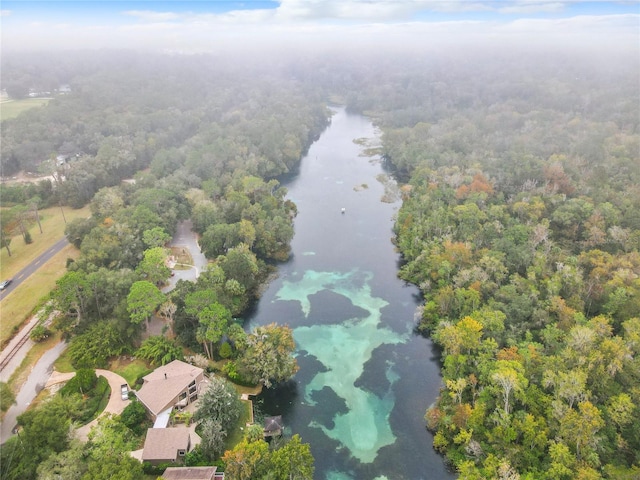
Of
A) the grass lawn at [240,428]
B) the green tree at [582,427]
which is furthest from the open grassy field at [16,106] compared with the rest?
the green tree at [582,427]

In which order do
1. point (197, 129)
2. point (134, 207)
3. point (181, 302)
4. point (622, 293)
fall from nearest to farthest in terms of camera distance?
point (622, 293)
point (181, 302)
point (134, 207)
point (197, 129)

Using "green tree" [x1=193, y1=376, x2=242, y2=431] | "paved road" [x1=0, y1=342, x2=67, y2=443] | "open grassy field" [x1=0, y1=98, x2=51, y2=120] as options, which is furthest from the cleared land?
"open grassy field" [x1=0, y1=98, x2=51, y2=120]

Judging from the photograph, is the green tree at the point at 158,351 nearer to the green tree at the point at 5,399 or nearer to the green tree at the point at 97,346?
the green tree at the point at 97,346

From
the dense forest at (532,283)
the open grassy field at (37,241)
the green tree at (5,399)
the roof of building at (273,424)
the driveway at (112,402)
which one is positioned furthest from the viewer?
the open grassy field at (37,241)

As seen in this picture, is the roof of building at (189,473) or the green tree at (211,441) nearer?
the roof of building at (189,473)

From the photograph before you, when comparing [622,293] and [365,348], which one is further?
[365,348]

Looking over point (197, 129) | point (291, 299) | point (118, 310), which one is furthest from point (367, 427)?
point (197, 129)

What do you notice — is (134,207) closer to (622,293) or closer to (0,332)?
(0,332)
